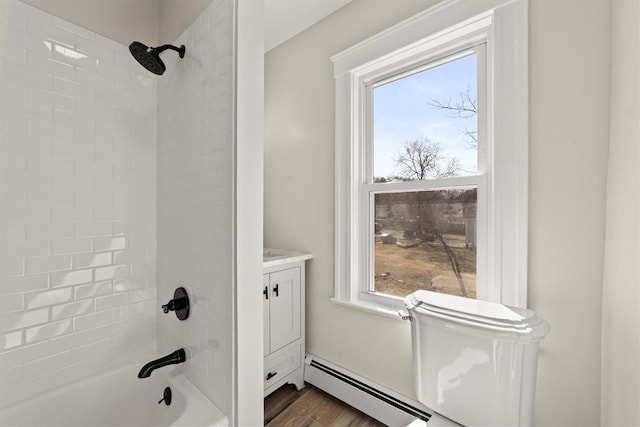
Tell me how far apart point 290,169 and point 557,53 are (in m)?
1.58

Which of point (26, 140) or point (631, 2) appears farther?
point (26, 140)

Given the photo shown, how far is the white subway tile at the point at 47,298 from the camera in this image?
3.55 feet

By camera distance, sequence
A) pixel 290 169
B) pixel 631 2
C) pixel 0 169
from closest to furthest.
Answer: pixel 631 2 < pixel 0 169 < pixel 290 169

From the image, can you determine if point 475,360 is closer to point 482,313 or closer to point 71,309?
point 482,313

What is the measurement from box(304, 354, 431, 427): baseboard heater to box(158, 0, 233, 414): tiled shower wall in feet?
3.28

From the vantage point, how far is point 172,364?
3.84 ft

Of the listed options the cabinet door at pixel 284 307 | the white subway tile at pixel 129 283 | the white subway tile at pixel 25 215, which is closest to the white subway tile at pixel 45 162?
the white subway tile at pixel 25 215

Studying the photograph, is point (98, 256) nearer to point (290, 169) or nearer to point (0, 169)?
point (0, 169)

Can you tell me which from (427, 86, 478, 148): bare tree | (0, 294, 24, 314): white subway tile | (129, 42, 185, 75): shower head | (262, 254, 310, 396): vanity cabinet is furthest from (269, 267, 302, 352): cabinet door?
(427, 86, 478, 148): bare tree

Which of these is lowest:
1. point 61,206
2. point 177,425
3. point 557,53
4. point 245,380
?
point 177,425

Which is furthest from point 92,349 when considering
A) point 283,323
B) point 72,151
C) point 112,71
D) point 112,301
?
point 112,71

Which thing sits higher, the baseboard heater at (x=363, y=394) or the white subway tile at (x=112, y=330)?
the white subway tile at (x=112, y=330)

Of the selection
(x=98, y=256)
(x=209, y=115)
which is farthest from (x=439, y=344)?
(x=98, y=256)

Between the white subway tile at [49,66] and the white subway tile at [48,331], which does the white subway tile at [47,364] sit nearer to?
the white subway tile at [48,331]
